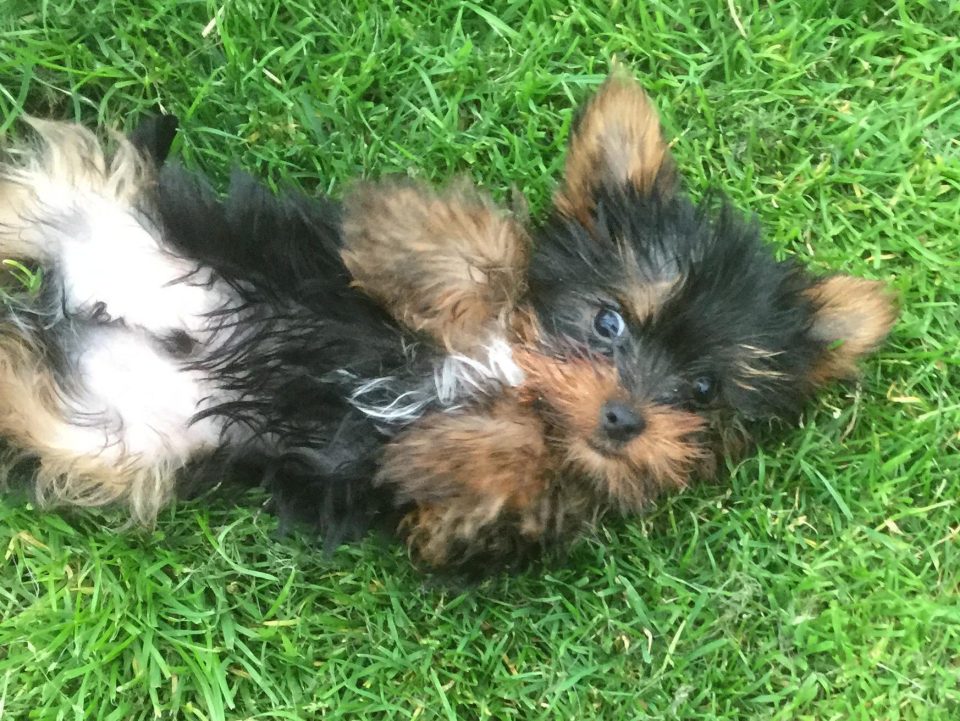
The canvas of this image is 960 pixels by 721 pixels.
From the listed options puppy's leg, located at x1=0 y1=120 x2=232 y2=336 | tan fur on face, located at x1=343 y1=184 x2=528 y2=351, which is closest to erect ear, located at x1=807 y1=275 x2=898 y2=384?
tan fur on face, located at x1=343 y1=184 x2=528 y2=351

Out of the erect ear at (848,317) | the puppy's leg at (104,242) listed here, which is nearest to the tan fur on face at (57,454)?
the puppy's leg at (104,242)

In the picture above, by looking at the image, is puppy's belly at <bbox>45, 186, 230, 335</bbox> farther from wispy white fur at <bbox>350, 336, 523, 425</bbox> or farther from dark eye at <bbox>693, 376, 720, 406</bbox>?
dark eye at <bbox>693, 376, 720, 406</bbox>

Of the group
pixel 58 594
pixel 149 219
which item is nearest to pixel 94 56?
pixel 149 219

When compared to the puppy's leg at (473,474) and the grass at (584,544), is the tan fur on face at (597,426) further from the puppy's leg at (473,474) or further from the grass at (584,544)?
the grass at (584,544)

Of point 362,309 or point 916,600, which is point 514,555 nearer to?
point 362,309

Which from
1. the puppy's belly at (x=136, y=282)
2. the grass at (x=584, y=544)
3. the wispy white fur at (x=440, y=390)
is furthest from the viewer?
the grass at (x=584, y=544)
